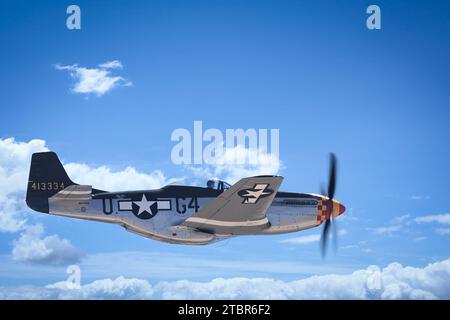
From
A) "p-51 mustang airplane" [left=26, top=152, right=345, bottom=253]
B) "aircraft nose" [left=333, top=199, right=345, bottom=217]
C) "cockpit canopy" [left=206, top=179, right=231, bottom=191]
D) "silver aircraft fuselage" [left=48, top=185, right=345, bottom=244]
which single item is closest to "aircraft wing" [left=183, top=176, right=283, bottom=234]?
"p-51 mustang airplane" [left=26, top=152, right=345, bottom=253]

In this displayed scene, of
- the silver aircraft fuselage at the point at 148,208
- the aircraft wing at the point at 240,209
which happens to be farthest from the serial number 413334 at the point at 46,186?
the aircraft wing at the point at 240,209

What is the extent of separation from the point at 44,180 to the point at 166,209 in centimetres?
356

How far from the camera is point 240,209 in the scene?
1374 cm

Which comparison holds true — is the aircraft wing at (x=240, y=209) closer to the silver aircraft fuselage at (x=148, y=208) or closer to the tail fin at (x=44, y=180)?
the silver aircraft fuselage at (x=148, y=208)

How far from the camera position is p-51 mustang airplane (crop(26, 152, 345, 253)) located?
1452cm

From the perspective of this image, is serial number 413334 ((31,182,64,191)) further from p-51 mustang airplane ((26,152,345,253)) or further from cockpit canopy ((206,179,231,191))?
cockpit canopy ((206,179,231,191))

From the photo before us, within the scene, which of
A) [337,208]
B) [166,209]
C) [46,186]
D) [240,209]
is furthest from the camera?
[337,208]

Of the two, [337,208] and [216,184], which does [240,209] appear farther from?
[337,208]

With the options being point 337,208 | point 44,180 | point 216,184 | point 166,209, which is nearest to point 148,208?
point 166,209

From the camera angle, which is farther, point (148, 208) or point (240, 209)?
point (148, 208)
